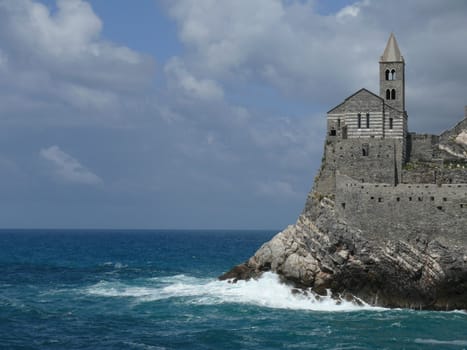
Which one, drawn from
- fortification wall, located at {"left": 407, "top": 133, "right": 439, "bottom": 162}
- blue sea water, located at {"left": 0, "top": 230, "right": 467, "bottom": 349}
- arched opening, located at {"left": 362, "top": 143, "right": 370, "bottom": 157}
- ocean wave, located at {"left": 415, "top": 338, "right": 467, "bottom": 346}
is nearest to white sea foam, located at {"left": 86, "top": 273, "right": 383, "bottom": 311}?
blue sea water, located at {"left": 0, "top": 230, "right": 467, "bottom": 349}

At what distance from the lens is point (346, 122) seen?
60.6 meters

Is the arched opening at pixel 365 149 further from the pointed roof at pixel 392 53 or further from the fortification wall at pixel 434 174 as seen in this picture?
the pointed roof at pixel 392 53

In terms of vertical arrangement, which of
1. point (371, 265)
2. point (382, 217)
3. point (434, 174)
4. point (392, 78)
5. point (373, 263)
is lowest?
point (371, 265)

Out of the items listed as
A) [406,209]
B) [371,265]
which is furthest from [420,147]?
[371,265]

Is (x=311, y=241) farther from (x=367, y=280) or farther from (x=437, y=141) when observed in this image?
(x=437, y=141)

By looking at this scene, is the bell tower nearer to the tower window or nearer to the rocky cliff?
the tower window

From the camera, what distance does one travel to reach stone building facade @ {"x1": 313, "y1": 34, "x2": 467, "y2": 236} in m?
51.2

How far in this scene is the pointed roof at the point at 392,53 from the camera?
62.3 metres

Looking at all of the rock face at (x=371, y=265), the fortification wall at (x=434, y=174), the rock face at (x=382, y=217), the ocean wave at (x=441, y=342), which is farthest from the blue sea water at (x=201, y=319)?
the fortification wall at (x=434, y=174)

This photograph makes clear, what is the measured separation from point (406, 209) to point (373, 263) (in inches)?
185

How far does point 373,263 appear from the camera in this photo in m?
50.9

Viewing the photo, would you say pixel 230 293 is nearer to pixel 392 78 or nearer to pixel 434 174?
pixel 434 174

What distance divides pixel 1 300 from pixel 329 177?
28.1 meters

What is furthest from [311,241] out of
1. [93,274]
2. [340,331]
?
[93,274]
